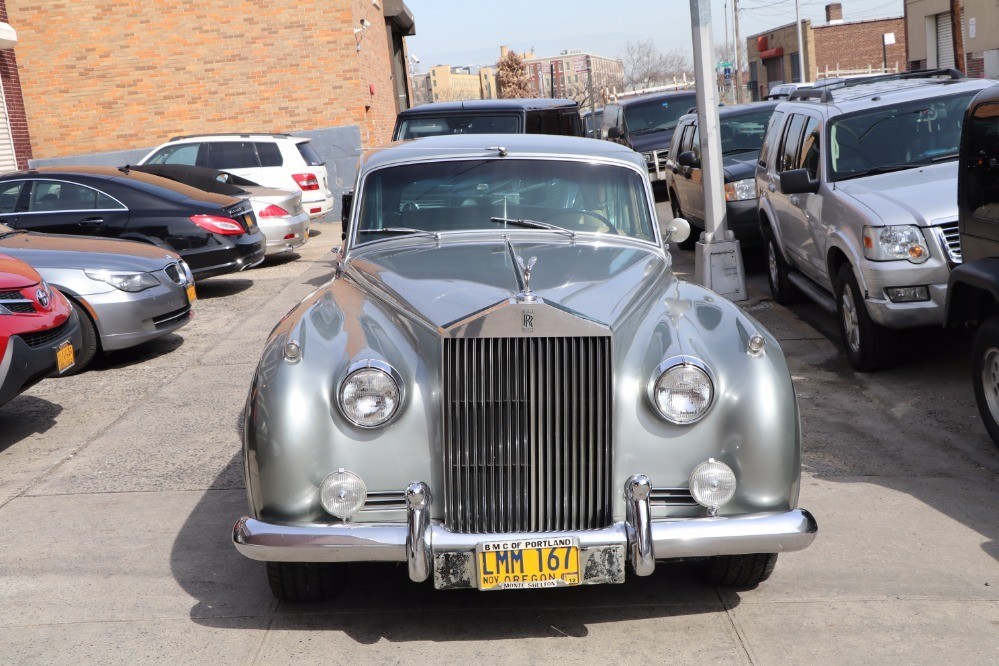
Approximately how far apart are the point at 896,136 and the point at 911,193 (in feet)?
3.98

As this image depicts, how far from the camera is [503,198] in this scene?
550 cm

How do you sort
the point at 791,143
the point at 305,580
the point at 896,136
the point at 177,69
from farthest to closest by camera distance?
the point at 177,69
the point at 791,143
the point at 896,136
the point at 305,580

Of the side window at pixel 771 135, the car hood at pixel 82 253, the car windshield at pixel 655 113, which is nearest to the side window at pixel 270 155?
the car hood at pixel 82 253

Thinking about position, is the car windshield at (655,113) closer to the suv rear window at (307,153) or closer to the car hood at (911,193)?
the suv rear window at (307,153)

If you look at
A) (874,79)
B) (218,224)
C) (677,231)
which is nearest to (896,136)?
(874,79)

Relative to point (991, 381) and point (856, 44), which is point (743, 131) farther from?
point (856, 44)

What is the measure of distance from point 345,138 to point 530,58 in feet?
584

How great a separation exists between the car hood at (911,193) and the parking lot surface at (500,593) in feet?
3.86

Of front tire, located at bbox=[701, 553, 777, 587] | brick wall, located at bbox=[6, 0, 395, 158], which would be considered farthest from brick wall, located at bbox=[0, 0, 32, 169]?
front tire, located at bbox=[701, 553, 777, 587]

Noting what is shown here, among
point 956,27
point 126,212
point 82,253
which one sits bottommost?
point 82,253

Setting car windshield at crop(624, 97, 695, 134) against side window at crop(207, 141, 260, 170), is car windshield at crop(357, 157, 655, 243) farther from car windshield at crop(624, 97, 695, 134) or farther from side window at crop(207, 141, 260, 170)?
car windshield at crop(624, 97, 695, 134)

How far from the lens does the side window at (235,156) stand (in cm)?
1770

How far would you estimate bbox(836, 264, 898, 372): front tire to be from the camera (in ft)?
25.0

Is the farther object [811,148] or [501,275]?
[811,148]
